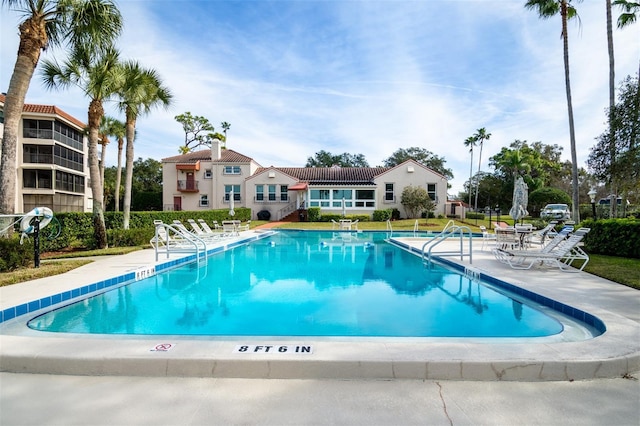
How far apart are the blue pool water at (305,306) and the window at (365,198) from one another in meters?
24.4

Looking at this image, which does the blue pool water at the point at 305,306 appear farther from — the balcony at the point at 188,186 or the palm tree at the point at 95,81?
the balcony at the point at 188,186

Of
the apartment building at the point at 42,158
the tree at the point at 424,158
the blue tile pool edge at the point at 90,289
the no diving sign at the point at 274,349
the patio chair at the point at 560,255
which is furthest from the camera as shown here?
the tree at the point at 424,158

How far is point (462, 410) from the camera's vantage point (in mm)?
2676

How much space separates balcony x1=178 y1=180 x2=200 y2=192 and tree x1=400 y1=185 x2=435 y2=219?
2108 cm

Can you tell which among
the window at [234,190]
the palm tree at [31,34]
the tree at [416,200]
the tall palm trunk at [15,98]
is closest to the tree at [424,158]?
the tree at [416,200]

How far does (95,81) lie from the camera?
42.8 feet

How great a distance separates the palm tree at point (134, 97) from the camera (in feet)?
51.2

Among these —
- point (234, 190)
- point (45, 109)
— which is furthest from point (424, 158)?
point (45, 109)

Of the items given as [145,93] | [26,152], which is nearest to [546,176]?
[145,93]

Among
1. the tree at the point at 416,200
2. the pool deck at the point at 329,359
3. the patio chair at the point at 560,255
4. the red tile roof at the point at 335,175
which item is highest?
the red tile roof at the point at 335,175

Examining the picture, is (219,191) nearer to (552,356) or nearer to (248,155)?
(248,155)

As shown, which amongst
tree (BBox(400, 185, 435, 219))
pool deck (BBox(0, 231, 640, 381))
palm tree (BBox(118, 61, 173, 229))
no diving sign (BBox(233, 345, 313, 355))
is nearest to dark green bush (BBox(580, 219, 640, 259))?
pool deck (BBox(0, 231, 640, 381))

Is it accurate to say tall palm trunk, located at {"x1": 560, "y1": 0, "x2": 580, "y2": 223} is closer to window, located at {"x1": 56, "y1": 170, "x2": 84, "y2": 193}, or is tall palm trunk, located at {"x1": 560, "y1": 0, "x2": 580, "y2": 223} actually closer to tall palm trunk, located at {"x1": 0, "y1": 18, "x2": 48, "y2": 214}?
tall palm trunk, located at {"x1": 0, "y1": 18, "x2": 48, "y2": 214}

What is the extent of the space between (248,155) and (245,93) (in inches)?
698
